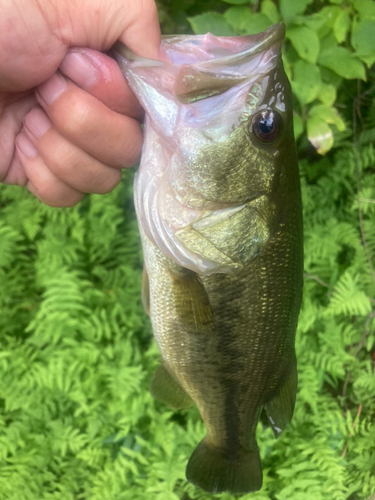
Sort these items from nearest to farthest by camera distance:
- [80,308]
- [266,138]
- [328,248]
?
[266,138] < [80,308] < [328,248]

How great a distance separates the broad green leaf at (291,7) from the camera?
107 centimetres

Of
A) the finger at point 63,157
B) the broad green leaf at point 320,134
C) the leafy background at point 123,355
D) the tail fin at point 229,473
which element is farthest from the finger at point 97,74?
the tail fin at point 229,473

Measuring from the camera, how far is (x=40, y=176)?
1014 mm

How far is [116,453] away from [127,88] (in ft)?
5.75

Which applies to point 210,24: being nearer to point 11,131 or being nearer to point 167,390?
point 11,131

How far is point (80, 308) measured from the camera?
1.61m

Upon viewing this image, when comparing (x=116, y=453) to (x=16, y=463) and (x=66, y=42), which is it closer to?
(x=16, y=463)

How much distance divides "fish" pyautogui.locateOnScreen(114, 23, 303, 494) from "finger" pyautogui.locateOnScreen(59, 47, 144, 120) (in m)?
0.04

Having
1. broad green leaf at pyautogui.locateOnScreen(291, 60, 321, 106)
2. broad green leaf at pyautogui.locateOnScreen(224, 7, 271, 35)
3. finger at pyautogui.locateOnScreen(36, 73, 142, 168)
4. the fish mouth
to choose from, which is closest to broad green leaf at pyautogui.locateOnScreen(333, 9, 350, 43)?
broad green leaf at pyautogui.locateOnScreen(291, 60, 321, 106)

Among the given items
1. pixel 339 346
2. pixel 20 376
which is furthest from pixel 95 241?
pixel 339 346

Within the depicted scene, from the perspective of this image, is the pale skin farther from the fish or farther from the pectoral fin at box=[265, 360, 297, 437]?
the pectoral fin at box=[265, 360, 297, 437]

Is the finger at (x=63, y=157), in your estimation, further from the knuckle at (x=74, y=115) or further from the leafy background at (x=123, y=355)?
the leafy background at (x=123, y=355)

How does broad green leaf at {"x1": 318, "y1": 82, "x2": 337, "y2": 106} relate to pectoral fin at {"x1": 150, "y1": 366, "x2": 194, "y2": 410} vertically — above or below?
above

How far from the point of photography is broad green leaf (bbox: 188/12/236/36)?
43.6 inches
